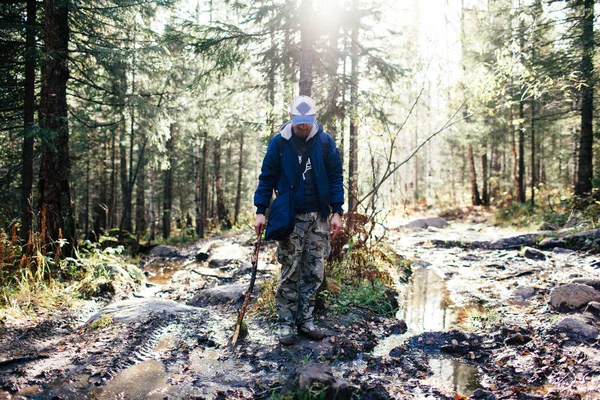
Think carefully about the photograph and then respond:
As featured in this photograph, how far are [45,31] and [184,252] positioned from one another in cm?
876

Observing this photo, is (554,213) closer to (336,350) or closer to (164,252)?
(336,350)

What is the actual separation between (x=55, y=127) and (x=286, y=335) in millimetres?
6619

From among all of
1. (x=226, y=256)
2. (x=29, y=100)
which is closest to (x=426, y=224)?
(x=226, y=256)

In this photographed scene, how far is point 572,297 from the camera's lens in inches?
213

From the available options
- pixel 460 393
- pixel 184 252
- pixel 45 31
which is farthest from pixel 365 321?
pixel 184 252

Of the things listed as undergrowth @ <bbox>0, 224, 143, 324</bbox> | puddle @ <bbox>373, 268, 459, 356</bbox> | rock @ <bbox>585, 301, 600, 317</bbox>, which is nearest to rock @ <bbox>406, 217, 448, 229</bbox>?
puddle @ <bbox>373, 268, 459, 356</bbox>

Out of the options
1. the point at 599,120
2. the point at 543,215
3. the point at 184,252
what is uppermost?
the point at 599,120

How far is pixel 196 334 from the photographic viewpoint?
4641 mm

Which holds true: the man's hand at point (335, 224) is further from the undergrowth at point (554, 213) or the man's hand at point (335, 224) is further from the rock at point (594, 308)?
the undergrowth at point (554, 213)

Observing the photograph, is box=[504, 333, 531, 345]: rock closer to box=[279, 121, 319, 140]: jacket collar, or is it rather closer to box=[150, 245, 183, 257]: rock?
box=[279, 121, 319, 140]: jacket collar

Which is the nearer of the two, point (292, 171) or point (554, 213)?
point (292, 171)

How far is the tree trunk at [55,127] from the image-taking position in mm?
7613

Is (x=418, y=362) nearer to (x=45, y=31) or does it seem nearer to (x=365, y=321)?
(x=365, y=321)

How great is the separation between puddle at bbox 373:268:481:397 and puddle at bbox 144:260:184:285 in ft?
Answer: 18.8
